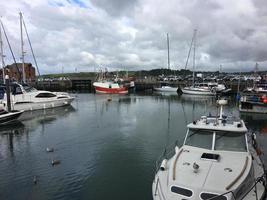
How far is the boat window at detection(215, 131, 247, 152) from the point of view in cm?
1138

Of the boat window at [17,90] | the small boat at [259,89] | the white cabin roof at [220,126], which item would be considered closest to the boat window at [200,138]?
the white cabin roof at [220,126]

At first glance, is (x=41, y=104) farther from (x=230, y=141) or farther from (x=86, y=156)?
(x=230, y=141)

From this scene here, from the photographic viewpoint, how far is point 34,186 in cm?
1479

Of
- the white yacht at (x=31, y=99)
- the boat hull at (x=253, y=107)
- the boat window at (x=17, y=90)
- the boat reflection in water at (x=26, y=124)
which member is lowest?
the boat reflection in water at (x=26, y=124)

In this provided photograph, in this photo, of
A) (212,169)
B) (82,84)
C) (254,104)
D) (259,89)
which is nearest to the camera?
(212,169)

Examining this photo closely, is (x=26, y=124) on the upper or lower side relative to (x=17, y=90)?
lower

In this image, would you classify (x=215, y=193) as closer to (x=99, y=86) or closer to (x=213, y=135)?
(x=213, y=135)

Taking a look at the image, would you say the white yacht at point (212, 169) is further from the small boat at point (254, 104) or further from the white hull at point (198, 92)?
the white hull at point (198, 92)

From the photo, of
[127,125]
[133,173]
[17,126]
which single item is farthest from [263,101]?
[17,126]

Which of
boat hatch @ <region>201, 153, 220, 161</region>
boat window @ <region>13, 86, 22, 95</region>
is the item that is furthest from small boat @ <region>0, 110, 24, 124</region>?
boat hatch @ <region>201, 153, 220, 161</region>

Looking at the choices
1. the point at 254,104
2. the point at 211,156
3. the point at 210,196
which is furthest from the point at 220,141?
the point at 254,104

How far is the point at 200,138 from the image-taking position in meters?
12.1

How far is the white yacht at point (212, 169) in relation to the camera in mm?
8594

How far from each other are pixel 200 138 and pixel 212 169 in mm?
2511
